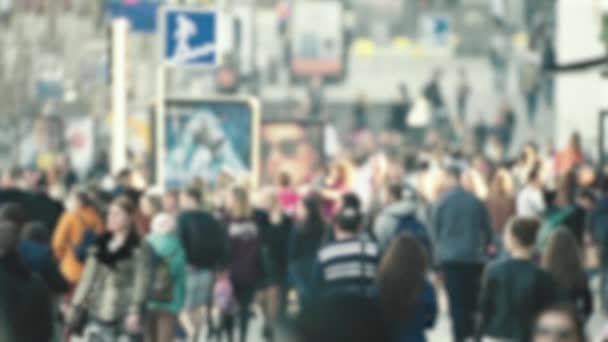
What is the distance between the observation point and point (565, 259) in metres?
16.2

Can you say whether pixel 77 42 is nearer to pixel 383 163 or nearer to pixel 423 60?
pixel 423 60

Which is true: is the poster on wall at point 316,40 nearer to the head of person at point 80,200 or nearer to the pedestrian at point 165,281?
the head of person at point 80,200

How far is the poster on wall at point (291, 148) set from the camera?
103 feet

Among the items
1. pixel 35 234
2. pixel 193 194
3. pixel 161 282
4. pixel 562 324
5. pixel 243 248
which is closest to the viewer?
pixel 562 324

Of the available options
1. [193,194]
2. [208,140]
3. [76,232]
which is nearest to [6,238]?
[76,232]

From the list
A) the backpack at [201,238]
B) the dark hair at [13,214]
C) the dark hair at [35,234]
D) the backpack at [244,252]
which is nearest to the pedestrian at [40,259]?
the dark hair at [35,234]

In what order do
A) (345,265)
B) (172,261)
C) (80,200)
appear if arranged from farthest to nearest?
(80,200) < (172,261) < (345,265)

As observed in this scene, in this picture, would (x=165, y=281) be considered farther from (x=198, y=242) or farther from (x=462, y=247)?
(x=462, y=247)

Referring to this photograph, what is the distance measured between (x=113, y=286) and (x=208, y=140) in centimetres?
969

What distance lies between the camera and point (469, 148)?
139 ft

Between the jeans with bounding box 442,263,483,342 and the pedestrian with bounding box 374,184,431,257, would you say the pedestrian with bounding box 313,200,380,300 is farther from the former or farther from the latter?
the jeans with bounding box 442,263,483,342

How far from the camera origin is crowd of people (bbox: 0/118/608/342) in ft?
41.1

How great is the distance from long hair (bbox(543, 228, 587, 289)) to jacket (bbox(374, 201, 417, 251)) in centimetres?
452

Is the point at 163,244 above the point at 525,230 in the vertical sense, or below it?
below
